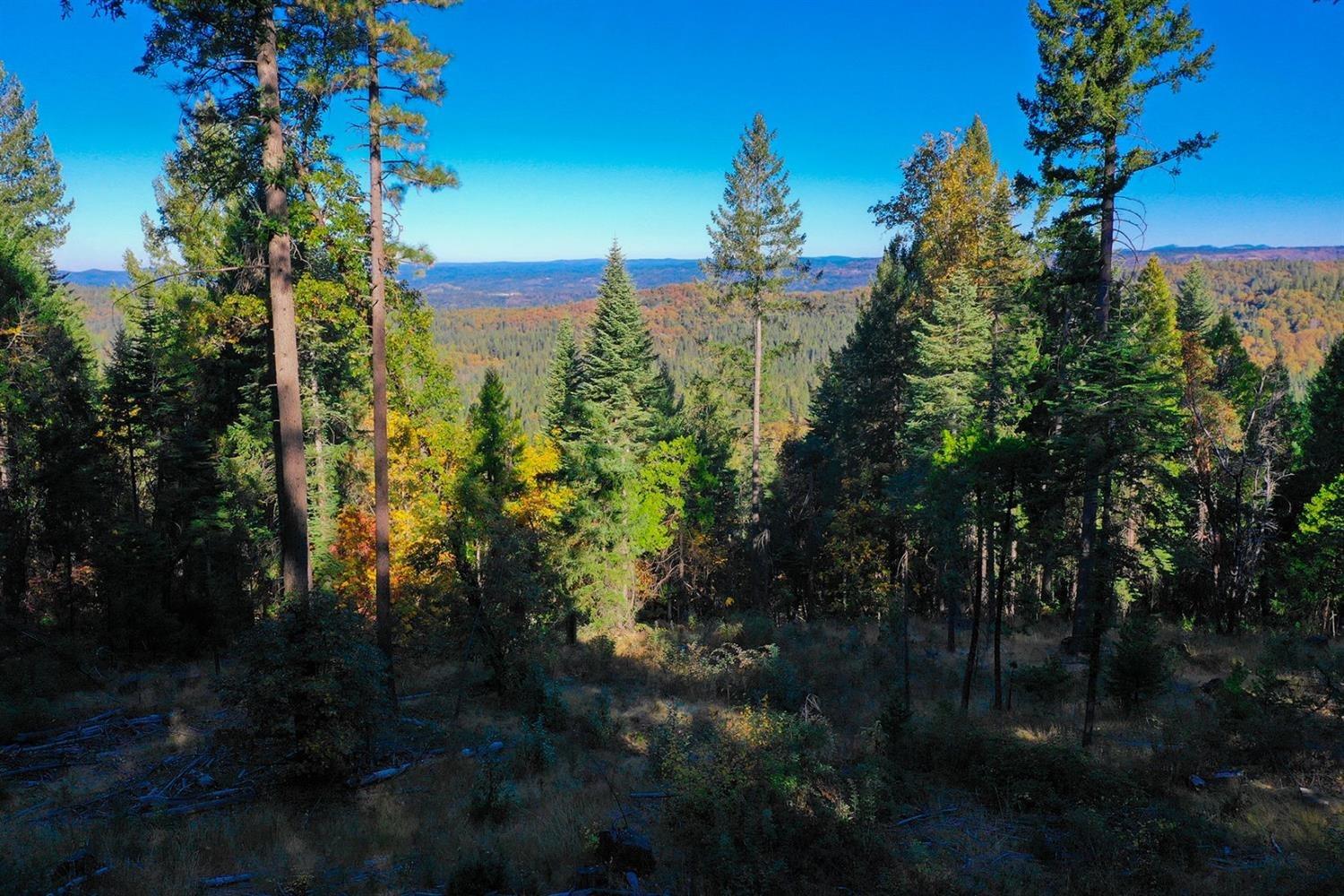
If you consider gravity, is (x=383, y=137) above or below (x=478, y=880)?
above

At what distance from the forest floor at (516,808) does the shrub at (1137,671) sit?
424 mm

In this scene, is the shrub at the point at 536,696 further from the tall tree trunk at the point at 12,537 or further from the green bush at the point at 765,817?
the tall tree trunk at the point at 12,537

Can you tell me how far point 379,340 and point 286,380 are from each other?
3.10m

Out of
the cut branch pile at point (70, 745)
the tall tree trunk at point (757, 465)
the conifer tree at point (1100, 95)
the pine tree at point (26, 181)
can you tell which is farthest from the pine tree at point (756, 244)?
the pine tree at point (26, 181)

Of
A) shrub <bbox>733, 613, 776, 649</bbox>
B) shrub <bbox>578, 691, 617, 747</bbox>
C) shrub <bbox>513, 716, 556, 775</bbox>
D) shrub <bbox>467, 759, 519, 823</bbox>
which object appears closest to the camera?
shrub <bbox>467, 759, 519, 823</bbox>

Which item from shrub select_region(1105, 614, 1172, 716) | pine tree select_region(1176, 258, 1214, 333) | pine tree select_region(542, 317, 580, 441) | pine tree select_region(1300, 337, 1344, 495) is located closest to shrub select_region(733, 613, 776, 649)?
shrub select_region(1105, 614, 1172, 716)

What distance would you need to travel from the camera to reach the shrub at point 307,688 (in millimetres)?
8000

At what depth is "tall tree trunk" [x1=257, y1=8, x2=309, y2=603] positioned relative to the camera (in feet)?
32.1

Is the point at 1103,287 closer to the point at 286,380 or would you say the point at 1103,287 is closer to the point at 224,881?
the point at 286,380

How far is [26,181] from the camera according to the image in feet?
96.3

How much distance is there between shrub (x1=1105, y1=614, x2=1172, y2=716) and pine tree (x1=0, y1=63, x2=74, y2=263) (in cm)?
4046

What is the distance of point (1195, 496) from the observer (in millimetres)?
23594

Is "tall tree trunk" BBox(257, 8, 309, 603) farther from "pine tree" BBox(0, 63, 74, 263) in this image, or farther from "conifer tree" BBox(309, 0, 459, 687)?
"pine tree" BBox(0, 63, 74, 263)

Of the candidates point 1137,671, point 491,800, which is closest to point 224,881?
point 491,800
